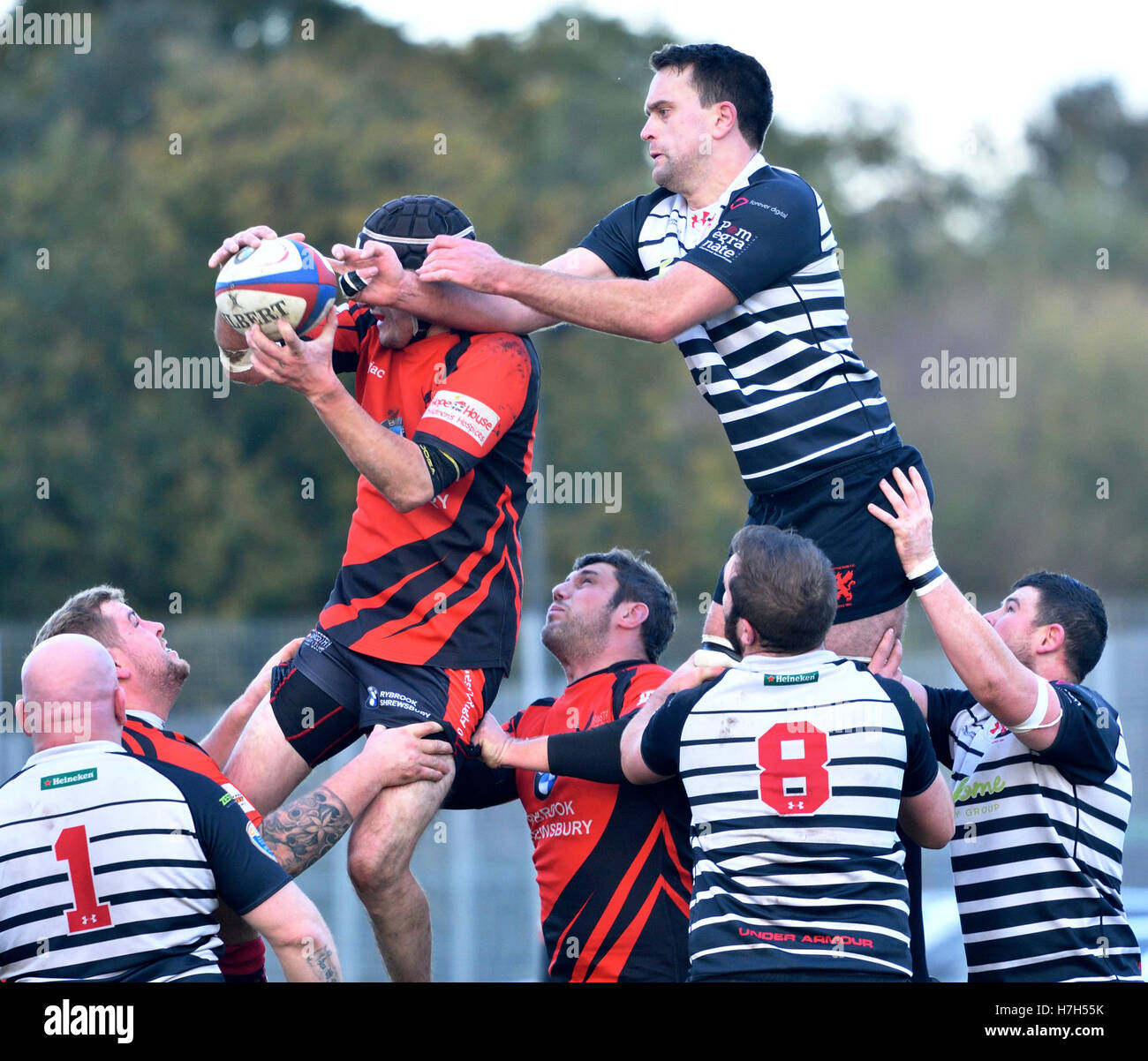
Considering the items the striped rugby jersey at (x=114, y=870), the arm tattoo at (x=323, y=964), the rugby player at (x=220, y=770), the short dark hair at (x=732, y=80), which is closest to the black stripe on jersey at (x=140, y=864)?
the striped rugby jersey at (x=114, y=870)

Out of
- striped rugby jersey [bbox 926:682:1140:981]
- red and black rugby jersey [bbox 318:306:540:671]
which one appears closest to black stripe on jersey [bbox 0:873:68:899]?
red and black rugby jersey [bbox 318:306:540:671]

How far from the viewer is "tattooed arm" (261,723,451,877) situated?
535 centimetres

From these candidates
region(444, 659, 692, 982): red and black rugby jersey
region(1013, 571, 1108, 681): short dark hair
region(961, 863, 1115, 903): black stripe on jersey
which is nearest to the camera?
region(961, 863, 1115, 903): black stripe on jersey

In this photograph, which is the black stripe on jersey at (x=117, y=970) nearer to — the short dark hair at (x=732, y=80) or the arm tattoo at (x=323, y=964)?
the arm tattoo at (x=323, y=964)

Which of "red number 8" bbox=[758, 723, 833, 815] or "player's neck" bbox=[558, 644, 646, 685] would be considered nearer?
"red number 8" bbox=[758, 723, 833, 815]

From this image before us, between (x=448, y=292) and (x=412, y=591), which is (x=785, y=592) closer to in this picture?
(x=412, y=591)

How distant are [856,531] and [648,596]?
128cm

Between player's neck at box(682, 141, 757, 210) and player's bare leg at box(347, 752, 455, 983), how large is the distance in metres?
2.39

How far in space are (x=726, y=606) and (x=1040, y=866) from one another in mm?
1595

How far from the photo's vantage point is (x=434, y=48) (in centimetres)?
3203

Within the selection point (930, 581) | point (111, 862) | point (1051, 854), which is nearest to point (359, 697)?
point (111, 862)

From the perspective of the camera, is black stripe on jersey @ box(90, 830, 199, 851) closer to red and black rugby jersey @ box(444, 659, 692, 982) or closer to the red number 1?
the red number 1

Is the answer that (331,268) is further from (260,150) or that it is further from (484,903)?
(260,150)

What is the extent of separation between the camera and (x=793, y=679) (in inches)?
185
